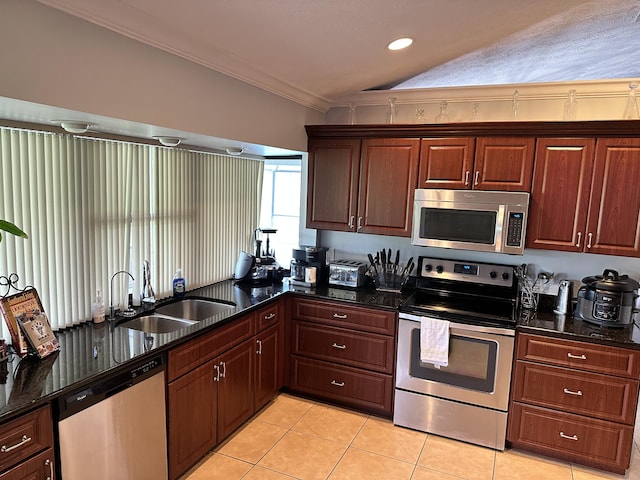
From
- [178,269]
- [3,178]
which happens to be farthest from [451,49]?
[3,178]

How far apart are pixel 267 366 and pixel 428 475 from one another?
4.23 ft

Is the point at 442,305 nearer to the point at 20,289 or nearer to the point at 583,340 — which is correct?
the point at 583,340

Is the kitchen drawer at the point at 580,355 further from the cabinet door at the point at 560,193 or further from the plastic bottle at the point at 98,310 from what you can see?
the plastic bottle at the point at 98,310

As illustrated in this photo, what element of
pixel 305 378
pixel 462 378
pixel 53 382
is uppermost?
pixel 53 382

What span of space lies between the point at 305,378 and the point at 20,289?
6.74 ft

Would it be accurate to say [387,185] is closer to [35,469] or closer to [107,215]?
[107,215]

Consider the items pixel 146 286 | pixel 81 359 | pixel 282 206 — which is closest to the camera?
pixel 81 359

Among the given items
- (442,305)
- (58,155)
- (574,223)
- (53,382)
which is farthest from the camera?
(442,305)

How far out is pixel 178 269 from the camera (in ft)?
10.7

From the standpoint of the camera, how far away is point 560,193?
2.98m

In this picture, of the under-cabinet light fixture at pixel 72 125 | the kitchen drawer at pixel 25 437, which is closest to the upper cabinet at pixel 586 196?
the under-cabinet light fixture at pixel 72 125

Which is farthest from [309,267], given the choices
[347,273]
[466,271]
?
[466,271]

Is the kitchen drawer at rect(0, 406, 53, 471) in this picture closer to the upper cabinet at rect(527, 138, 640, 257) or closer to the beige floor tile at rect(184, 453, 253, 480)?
the beige floor tile at rect(184, 453, 253, 480)

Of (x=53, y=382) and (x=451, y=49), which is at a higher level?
(x=451, y=49)
